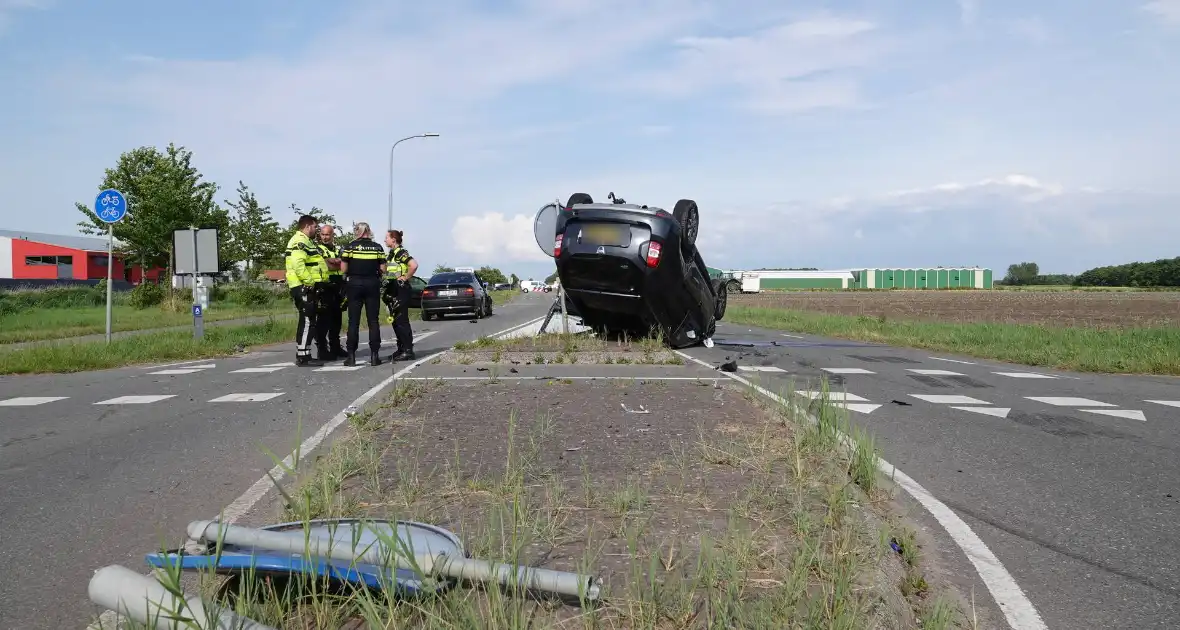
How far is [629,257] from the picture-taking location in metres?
12.6

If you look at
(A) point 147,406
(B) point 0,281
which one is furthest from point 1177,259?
(A) point 147,406

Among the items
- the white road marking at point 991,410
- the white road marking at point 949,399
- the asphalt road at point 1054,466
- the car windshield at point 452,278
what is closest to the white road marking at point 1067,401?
the asphalt road at point 1054,466

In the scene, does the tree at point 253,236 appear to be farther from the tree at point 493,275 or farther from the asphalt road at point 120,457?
the tree at point 493,275

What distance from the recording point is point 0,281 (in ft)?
171

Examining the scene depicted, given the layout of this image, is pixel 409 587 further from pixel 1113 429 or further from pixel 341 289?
pixel 341 289

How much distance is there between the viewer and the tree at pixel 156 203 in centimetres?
3831

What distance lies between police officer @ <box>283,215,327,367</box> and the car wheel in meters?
5.11

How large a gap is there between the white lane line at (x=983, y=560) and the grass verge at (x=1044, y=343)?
1039cm

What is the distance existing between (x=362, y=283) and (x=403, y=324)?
107cm

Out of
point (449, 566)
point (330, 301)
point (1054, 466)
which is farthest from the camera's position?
point (330, 301)

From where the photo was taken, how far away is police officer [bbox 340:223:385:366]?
491 inches

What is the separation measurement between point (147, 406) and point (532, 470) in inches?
213

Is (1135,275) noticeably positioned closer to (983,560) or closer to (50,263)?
(50,263)

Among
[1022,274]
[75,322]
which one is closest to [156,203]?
[75,322]
